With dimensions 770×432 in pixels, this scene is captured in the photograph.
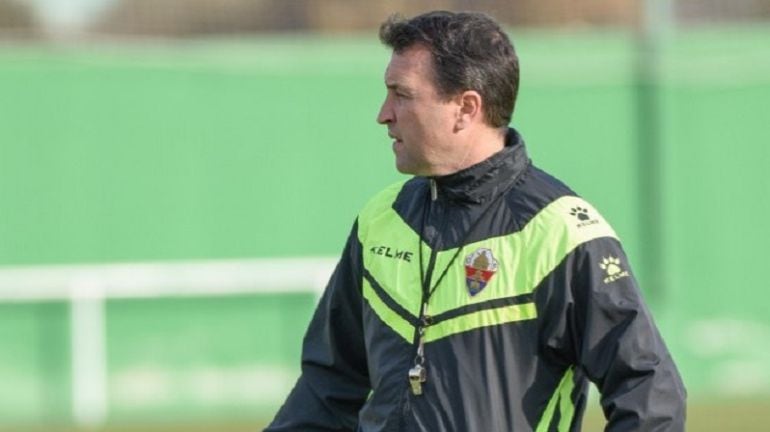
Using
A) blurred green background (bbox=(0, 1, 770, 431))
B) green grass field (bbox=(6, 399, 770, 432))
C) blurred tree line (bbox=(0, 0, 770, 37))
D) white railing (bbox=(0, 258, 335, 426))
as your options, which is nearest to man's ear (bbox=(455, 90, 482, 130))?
green grass field (bbox=(6, 399, 770, 432))

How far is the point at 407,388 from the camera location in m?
3.80

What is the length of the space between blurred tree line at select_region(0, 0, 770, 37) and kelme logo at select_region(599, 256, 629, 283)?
876 centimetres

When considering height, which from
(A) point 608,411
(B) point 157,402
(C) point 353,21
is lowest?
(B) point 157,402

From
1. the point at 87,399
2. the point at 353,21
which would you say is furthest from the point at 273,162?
the point at 87,399

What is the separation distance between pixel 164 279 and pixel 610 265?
28.5 feet

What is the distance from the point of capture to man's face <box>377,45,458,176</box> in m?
3.89

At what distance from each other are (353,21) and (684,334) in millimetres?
3237

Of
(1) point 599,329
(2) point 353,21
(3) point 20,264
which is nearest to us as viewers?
(1) point 599,329

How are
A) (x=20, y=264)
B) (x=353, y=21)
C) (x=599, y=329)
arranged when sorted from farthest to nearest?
(x=353, y=21), (x=20, y=264), (x=599, y=329)

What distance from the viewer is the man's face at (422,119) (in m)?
3.89

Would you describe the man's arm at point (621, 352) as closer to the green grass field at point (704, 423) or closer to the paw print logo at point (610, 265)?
the paw print logo at point (610, 265)

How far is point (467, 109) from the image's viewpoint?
153 inches

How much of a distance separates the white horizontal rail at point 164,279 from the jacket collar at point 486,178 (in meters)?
8.30

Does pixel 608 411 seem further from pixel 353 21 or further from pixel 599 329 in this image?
pixel 353 21
